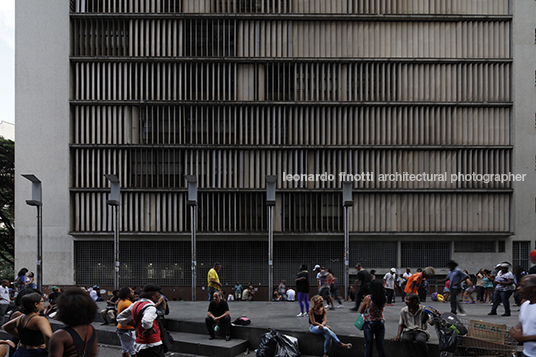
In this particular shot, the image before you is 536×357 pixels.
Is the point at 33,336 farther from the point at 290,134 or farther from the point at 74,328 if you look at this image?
the point at 290,134

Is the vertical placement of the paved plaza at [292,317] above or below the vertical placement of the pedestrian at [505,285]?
below

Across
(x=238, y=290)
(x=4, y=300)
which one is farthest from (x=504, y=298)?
(x=238, y=290)

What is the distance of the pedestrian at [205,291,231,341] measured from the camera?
469 inches

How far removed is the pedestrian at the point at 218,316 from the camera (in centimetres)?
1191

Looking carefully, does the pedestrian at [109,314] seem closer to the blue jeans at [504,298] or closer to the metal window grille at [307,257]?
the blue jeans at [504,298]

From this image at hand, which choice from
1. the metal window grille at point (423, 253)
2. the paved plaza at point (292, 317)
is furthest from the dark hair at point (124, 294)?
the metal window grille at point (423, 253)

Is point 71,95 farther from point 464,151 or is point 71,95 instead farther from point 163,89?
point 464,151

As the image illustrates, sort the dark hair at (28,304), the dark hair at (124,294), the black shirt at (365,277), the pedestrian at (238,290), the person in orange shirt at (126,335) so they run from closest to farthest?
the dark hair at (28,304), the person in orange shirt at (126,335), the dark hair at (124,294), the black shirt at (365,277), the pedestrian at (238,290)

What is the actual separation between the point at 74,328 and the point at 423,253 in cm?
2619

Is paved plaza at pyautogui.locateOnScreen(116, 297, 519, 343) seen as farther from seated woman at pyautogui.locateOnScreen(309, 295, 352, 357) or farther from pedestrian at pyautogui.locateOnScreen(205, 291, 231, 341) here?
pedestrian at pyautogui.locateOnScreen(205, 291, 231, 341)

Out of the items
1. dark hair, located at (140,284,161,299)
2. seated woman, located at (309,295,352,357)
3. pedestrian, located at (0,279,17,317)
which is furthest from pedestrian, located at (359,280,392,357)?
pedestrian, located at (0,279,17,317)

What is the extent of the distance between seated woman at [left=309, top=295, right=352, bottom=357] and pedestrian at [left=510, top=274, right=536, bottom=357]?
212 inches

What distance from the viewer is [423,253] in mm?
28188

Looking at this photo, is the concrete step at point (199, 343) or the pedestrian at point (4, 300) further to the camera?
the pedestrian at point (4, 300)
